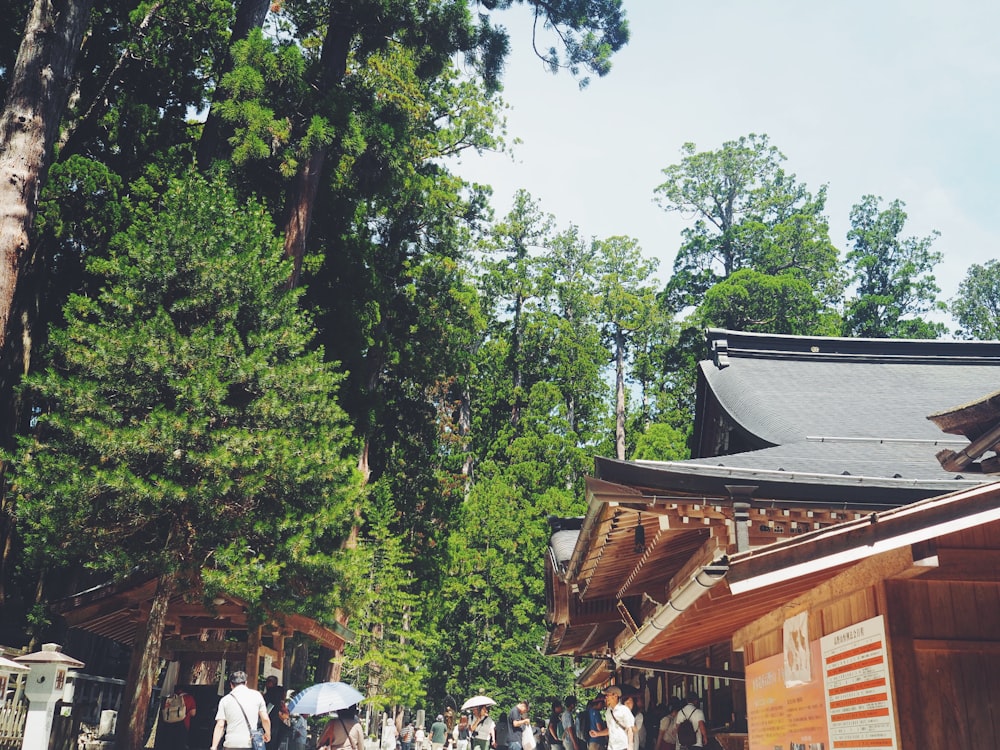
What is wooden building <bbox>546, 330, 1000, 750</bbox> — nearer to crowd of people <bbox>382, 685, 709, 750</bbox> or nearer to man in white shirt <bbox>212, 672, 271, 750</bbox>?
crowd of people <bbox>382, 685, 709, 750</bbox>

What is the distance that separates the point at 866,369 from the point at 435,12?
11357mm

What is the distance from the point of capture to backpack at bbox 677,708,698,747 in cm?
1034

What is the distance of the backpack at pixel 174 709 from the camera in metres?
13.9

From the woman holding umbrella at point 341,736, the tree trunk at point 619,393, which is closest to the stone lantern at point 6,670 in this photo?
the woman holding umbrella at point 341,736

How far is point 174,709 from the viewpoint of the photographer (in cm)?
1400

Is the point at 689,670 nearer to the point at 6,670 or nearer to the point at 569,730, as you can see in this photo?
the point at 569,730

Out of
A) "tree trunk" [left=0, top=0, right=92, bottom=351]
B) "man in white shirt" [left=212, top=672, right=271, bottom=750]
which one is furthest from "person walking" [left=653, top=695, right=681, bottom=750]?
"tree trunk" [left=0, top=0, right=92, bottom=351]

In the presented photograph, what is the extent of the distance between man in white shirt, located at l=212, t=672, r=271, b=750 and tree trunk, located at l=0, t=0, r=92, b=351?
5.81 meters

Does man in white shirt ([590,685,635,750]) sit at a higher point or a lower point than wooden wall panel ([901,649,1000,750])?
lower

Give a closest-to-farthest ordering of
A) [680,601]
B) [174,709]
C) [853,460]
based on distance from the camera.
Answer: [680,601], [853,460], [174,709]

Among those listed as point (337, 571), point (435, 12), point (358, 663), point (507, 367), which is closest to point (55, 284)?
point (337, 571)

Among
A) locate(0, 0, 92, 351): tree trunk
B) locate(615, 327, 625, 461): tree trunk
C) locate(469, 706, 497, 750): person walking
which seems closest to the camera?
locate(0, 0, 92, 351): tree trunk

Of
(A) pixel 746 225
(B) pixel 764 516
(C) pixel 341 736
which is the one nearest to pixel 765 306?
(A) pixel 746 225

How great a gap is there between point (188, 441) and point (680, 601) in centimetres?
855
